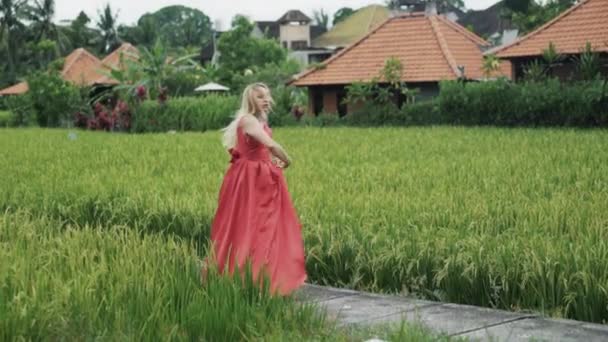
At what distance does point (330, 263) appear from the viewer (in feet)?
27.2

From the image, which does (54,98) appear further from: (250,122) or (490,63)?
(250,122)

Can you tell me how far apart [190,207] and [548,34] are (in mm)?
26077

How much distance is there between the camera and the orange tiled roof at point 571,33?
109ft

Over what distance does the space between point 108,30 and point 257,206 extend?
77730 millimetres

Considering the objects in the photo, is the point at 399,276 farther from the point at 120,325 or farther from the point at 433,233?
the point at 120,325

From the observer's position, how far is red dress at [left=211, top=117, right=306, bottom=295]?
7.32m

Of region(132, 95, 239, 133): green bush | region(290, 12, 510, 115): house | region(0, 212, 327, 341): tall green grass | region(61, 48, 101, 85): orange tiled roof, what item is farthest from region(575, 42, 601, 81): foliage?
region(61, 48, 101, 85): orange tiled roof

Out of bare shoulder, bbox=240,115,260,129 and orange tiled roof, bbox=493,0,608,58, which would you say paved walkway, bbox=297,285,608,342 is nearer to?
bare shoulder, bbox=240,115,260,129

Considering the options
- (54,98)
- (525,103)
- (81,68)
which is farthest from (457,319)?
(81,68)

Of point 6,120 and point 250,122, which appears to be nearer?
point 250,122

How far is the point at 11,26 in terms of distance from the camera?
68.8m

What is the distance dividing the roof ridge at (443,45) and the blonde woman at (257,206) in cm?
3164

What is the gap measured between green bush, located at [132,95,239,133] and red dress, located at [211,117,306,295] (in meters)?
26.1

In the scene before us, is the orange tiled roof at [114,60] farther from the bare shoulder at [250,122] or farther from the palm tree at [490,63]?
the bare shoulder at [250,122]
